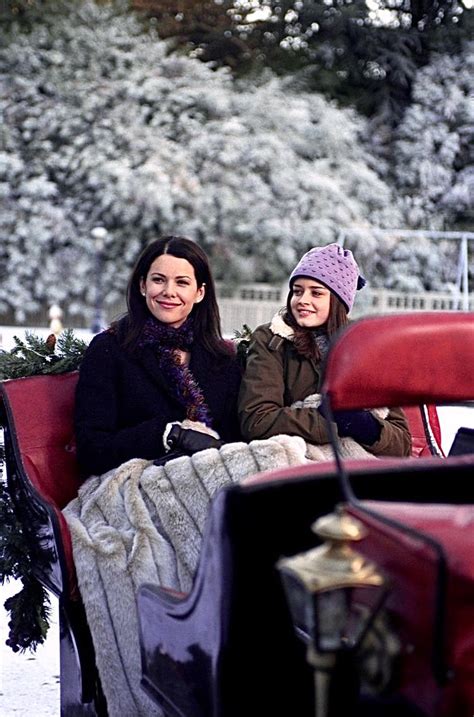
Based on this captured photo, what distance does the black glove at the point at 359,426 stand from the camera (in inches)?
108

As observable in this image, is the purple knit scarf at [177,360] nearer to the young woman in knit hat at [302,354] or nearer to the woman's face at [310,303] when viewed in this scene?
the young woman in knit hat at [302,354]

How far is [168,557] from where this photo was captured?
229cm

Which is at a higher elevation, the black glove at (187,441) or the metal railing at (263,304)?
the black glove at (187,441)

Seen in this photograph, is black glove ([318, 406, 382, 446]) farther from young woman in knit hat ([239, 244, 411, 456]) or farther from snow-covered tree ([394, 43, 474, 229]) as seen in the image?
snow-covered tree ([394, 43, 474, 229])

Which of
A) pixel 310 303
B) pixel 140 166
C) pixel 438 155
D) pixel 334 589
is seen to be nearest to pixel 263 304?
pixel 140 166

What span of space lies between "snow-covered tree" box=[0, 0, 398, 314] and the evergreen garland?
20.5 m

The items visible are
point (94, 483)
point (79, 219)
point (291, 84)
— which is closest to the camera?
point (94, 483)

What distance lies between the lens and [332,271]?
9.79 feet

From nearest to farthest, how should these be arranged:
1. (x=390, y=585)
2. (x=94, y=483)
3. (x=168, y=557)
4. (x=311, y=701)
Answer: (x=390, y=585) < (x=311, y=701) < (x=168, y=557) < (x=94, y=483)

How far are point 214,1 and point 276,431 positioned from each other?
25401 millimetres

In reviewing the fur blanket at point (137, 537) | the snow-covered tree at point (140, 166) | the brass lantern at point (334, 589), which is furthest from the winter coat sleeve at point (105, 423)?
the snow-covered tree at point (140, 166)

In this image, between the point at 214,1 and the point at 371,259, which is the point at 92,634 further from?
the point at 214,1

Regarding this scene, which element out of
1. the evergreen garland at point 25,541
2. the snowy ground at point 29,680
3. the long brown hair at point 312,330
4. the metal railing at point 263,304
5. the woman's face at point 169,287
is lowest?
the metal railing at point 263,304

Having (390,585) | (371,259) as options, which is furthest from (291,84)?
(390,585)
